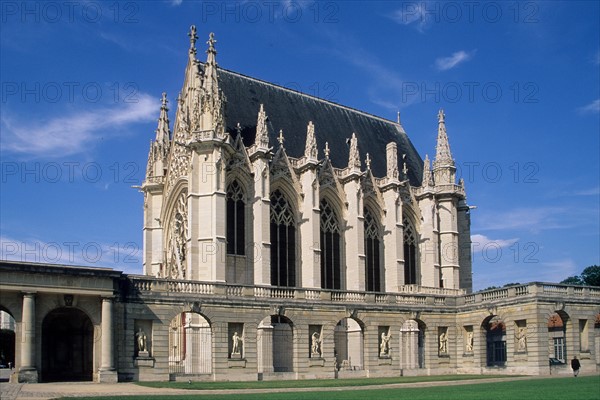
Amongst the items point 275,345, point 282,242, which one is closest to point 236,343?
point 275,345

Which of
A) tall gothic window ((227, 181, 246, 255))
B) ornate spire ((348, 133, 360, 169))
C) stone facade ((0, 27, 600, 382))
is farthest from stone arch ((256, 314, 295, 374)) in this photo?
ornate spire ((348, 133, 360, 169))

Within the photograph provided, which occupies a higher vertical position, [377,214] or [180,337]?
[377,214]

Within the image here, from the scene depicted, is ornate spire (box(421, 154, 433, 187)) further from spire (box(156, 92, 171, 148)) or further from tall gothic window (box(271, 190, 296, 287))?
spire (box(156, 92, 171, 148))

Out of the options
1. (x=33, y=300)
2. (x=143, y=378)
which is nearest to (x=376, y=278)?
(x=143, y=378)

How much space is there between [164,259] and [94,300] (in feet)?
68.0

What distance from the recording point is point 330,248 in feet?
192

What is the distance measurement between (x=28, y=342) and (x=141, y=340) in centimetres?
570

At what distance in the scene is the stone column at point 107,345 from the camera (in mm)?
36375

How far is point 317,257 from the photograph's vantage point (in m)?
55.5

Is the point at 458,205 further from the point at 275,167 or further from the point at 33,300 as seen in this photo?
the point at 33,300

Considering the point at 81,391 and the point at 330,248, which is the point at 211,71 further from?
the point at 81,391

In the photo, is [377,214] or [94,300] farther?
[377,214]

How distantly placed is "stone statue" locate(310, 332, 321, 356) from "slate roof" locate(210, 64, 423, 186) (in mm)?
17482

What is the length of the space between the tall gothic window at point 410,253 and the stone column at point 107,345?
31.8m
